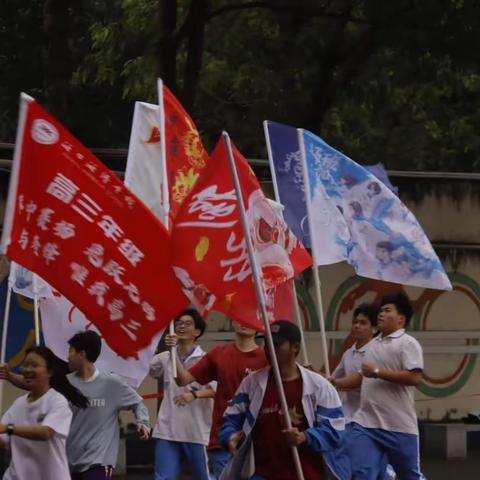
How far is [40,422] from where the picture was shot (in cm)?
871

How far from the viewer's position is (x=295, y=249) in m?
9.76

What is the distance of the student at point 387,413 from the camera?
36.0 feet

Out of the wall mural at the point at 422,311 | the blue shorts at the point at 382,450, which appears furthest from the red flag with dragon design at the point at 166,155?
the wall mural at the point at 422,311

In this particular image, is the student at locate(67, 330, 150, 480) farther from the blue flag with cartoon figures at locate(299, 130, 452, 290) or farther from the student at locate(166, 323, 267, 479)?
the blue flag with cartoon figures at locate(299, 130, 452, 290)

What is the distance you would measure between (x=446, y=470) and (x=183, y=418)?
517 centimetres

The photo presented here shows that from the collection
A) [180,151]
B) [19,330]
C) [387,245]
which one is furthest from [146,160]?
[19,330]

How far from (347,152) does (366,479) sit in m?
14.2

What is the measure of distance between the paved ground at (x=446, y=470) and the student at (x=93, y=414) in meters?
5.47

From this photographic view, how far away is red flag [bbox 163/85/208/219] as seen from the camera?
11.1 m

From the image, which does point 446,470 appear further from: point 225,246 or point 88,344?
point 225,246

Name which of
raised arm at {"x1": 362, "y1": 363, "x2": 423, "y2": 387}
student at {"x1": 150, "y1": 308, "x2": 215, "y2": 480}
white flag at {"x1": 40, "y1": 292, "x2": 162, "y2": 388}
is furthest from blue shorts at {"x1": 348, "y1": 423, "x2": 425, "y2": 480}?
white flag at {"x1": 40, "y1": 292, "x2": 162, "y2": 388}

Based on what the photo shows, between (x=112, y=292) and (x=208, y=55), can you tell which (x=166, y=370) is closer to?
(x=112, y=292)

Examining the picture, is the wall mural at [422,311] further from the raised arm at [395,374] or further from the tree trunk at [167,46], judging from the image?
the raised arm at [395,374]

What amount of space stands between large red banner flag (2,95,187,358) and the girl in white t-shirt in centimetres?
41
